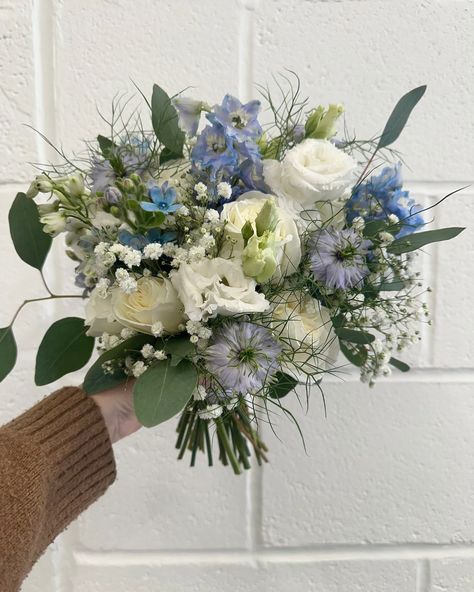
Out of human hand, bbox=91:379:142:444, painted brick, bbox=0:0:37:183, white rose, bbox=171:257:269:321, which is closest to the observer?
white rose, bbox=171:257:269:321

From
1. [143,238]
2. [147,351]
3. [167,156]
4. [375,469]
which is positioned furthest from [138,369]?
[375,469]

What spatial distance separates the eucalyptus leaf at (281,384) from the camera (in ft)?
1.73

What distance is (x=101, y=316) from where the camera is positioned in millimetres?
494

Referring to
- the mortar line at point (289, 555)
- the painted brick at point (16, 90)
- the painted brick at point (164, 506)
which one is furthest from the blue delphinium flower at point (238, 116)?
the mortar line at point (289, 555)

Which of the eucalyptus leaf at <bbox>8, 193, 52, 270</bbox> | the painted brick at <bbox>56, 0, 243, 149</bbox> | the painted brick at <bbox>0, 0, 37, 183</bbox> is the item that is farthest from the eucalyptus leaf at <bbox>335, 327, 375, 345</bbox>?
the painted brick at <bbox>0, 0, 37, 183</bbox>

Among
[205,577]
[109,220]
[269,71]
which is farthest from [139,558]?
[269,71]

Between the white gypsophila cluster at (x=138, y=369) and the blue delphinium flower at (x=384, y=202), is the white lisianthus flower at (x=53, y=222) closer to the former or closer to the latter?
the white gypsophila cluster at (x=138, y=369)

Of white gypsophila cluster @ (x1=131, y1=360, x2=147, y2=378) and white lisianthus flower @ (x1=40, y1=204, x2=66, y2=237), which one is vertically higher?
white lisianthus flower @ (x1=40, y1=204, x2=66, y2=237)

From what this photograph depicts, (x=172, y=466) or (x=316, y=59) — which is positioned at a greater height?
(x=316, y=59)

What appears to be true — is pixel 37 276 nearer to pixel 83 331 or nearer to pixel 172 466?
pixel 83 331

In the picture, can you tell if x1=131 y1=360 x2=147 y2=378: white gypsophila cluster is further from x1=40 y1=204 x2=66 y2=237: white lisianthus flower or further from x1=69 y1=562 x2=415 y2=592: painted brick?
x1=69 y1=562 x2=415 y2=592: painted brick

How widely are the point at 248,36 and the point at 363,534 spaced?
84 centimetres

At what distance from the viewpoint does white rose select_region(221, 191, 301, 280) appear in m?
0.45

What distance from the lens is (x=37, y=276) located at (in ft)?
2.67
